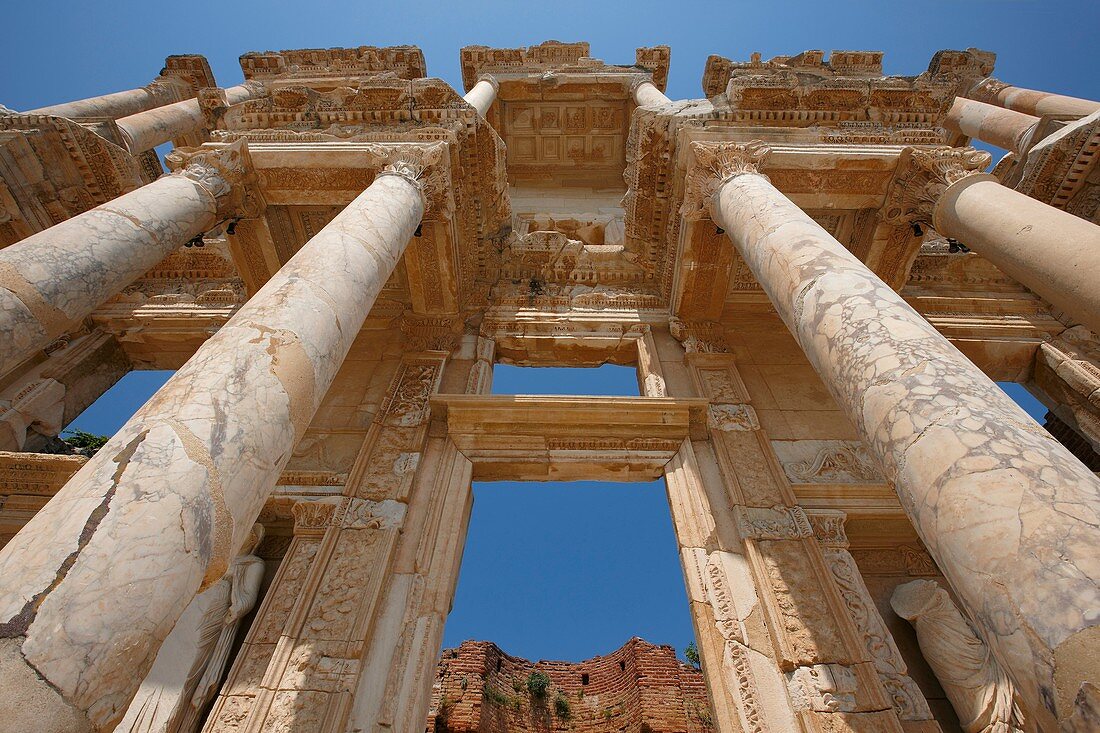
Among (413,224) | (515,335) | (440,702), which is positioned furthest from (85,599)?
(440,702)

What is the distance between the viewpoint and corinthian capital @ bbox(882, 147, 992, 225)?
687 centimetres

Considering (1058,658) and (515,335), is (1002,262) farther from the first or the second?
(515,335)

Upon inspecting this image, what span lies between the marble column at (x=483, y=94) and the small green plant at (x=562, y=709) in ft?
53.6

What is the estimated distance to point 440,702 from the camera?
13.6 metres

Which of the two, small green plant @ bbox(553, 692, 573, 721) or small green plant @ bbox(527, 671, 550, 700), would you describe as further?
small green plant @ bbox(527, 671, 550, 700)

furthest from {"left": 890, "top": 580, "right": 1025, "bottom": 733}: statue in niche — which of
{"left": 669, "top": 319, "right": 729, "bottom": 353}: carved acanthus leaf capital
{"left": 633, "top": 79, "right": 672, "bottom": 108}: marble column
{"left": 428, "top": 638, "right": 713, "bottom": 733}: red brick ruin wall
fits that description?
{"left": 633, "top": 79, "right": 672, "bottom": 108}: marble column

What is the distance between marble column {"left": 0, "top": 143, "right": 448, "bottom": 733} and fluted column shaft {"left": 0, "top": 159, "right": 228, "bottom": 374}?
2.02 metres

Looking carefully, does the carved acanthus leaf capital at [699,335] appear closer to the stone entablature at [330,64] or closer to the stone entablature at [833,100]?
the stone entablature at [833,100]

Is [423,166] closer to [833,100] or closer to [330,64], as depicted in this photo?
[833,100]

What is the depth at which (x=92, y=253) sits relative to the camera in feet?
17.5

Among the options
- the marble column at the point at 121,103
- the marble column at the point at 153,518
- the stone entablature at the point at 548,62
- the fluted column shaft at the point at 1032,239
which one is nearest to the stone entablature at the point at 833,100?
the fluted column shaft at the point at 1032,239

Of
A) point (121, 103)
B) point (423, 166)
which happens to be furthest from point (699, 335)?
point (121, 103)

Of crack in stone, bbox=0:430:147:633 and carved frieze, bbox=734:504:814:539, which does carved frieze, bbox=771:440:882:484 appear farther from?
crack in stone, bbox=0:430:147:633

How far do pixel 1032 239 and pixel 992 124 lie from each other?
12872mm
